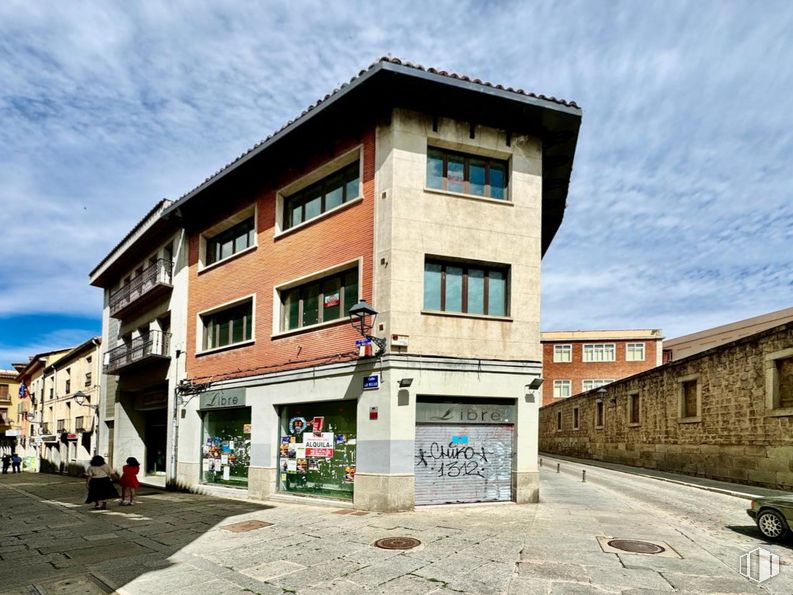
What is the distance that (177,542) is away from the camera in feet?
34.6

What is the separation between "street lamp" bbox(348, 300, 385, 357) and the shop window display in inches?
231

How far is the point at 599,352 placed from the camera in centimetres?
5766

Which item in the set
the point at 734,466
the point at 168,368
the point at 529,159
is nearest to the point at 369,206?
the point at 529,159

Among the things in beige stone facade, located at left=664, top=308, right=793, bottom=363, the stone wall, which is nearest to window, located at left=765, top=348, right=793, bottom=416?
the stone wall

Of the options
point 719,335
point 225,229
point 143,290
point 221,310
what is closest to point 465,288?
point 221,310

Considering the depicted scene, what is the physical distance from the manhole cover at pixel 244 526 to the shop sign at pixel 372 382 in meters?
3.67

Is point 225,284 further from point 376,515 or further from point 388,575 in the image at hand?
point 388,575

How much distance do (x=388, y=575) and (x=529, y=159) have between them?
11.0m

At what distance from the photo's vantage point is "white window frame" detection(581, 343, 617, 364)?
57375 millimetres

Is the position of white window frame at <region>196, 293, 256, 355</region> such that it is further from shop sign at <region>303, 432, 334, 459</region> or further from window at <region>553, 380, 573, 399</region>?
window at <region>553, 380, 573, 399</region>

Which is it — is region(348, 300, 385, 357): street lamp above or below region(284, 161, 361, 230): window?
below

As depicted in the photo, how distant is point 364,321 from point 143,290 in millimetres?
15079

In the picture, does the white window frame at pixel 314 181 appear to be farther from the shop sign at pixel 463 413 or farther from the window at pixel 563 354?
the window at pixel 563 354

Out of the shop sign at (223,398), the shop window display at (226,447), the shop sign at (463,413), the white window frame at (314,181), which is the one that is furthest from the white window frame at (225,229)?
the shop sign at (463,413)
